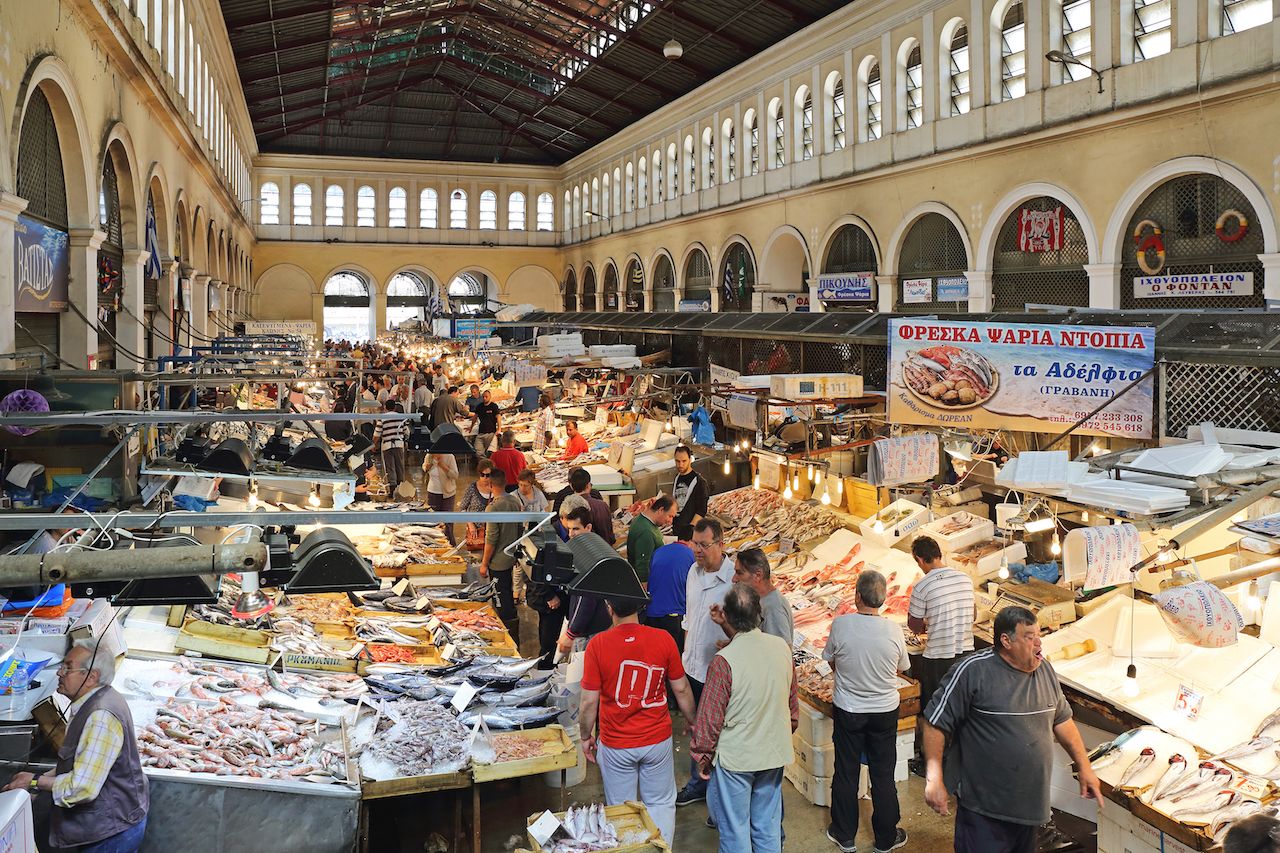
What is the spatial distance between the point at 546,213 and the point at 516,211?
123 centimetres

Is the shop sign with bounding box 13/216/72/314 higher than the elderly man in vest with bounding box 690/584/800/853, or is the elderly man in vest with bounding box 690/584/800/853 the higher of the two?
Answer: the shop sign with bounding box 13/216/72/314

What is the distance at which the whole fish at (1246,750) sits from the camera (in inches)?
182

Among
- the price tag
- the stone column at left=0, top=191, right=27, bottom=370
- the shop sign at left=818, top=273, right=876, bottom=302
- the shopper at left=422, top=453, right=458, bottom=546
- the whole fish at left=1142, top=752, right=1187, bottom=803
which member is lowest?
the whole fish at left=1142, top=752, right=1187, bottom=803

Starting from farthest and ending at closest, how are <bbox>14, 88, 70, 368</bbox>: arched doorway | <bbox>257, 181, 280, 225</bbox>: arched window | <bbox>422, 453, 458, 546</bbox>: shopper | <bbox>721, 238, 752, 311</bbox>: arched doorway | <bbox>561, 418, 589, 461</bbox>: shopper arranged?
<bbox>257, 181, 280, 225</bbox>: arched window
<bbox>721, 238, 752, 311</bbox>: arched doorway
<bbox>561, 418, 589, 461</bbox>: shopper
<bbox>422, 453, 458, 546</bbox>: shopper
<bbox>14, 88, 70, 368</bbox>: arched doorway

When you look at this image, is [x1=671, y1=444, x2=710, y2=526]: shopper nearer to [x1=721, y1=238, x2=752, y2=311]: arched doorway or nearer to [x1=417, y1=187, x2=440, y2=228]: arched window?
[x1=721, y1=238, x2=752, y2=311]: arched doorway

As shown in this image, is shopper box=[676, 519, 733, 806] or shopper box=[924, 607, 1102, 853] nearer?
shopper box=[924, 607, 1102, 853]

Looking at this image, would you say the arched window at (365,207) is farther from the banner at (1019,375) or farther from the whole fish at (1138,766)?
the whole fish at (1138,766)

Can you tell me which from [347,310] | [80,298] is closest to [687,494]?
[80,298]

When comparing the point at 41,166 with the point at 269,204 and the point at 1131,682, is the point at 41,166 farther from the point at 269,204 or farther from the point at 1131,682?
the point at 269,204

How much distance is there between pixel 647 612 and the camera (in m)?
6.17

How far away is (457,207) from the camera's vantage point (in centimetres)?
3944

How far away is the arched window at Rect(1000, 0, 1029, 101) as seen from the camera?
15.0 meters

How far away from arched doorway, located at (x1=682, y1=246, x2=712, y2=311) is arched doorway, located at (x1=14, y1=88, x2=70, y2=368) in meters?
19.0

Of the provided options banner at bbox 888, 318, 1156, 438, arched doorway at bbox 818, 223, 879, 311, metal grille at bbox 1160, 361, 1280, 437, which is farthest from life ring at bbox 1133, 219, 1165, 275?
banner at bbox 888, 318, 1156, 438
